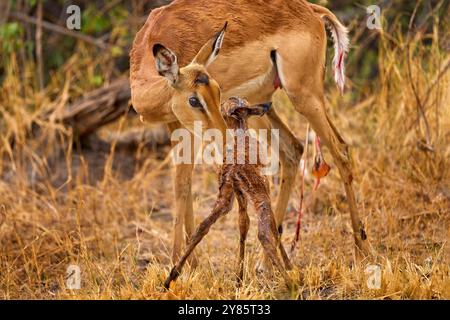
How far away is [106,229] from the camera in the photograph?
23.3 ft

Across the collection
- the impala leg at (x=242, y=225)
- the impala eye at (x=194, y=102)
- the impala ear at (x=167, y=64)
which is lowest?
the impala leg at (x=242, y=225)

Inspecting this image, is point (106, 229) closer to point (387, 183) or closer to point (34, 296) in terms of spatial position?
point (34, 296)

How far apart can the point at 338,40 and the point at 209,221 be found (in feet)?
7.11

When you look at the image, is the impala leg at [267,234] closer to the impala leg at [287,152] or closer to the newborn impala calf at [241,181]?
the newborn impala calf at [241,181]

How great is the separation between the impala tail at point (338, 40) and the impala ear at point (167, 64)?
62.1 inches

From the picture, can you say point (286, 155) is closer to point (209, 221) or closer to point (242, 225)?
point (242, 225)

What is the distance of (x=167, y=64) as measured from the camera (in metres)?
4.96

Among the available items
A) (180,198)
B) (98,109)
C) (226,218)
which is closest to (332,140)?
(180,198)

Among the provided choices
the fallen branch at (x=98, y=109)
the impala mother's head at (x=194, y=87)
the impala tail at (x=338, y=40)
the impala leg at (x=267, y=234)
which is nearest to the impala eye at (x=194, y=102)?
the impala mother's head at (x=194, y=87)

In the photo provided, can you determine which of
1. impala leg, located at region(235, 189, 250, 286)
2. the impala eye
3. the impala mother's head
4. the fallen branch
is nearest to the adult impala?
the impala mother's head

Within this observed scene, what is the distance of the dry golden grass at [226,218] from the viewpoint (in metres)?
5.02

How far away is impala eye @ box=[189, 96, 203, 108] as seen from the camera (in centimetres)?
490

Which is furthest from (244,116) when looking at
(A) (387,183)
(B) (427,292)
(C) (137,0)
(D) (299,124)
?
(C) (137,0)
